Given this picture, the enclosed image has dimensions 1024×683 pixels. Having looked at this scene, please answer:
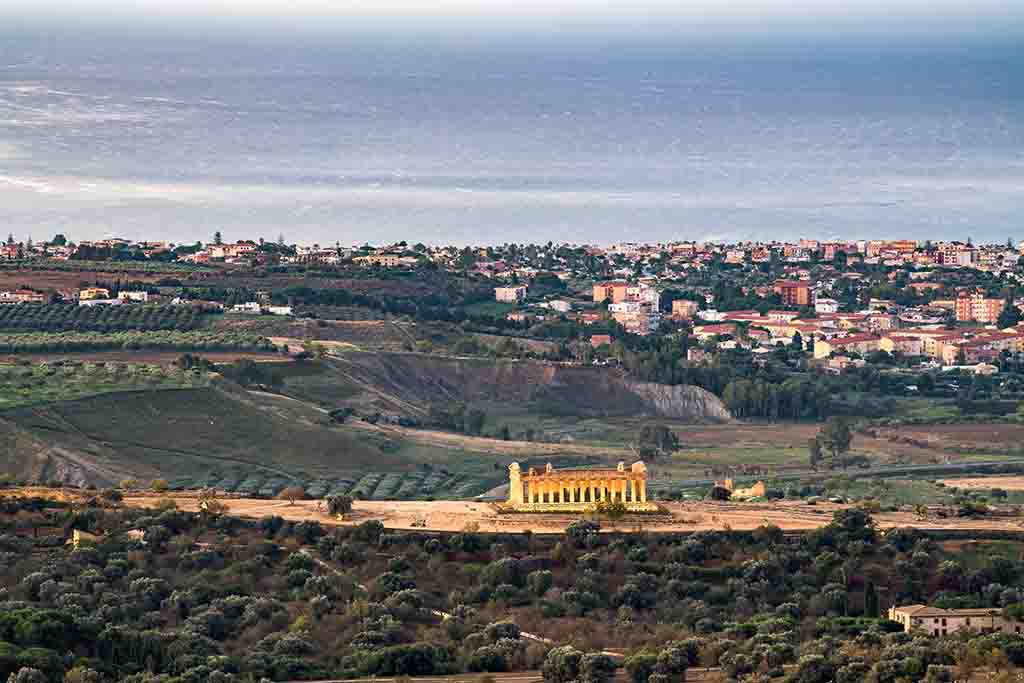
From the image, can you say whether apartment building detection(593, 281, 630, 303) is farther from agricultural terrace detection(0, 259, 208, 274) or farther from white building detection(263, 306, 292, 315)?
white building detection(263, 306, 292, 315)

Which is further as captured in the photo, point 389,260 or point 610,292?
point 610,292

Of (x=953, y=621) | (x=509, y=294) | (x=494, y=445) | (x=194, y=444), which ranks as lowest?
(x=953, y=621)

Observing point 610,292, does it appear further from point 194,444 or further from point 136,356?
point 194,444

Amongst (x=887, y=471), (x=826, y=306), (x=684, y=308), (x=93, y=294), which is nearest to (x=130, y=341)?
(x=93, y=294)

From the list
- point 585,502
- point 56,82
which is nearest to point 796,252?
point 585,502

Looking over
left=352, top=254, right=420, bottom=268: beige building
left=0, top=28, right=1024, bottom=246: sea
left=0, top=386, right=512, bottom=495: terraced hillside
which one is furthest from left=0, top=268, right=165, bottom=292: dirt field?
left=0, top=28, right=1024, bottom=246: sea

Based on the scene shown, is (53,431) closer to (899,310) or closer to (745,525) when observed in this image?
(745,525)
